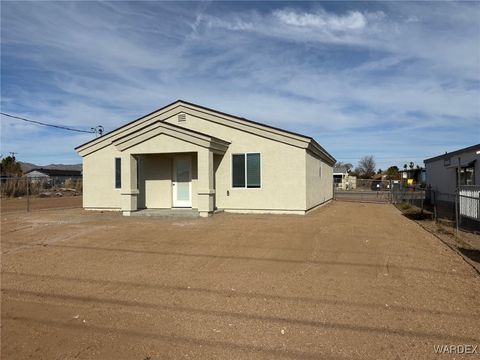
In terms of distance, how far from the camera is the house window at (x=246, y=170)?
51.2 feet

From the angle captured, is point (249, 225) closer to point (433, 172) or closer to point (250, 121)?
point (250, 121)

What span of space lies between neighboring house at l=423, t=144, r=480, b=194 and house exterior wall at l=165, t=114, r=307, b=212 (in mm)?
6395

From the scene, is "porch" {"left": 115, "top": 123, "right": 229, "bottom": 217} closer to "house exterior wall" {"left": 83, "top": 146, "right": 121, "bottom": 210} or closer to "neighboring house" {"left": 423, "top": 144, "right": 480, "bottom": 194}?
"house exterior wall" {"left": 83, "top": 146, "right": 121, "bottom": 210}

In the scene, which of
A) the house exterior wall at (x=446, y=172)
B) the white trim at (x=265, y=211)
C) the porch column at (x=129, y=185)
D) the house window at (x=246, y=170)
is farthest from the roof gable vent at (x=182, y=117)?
the house exterior wall at (x=446, y=172)

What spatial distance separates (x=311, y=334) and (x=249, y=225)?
25.1 feet

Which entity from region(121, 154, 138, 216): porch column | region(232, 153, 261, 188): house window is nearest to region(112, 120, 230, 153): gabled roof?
region(121, 154, 138, 216): porch column

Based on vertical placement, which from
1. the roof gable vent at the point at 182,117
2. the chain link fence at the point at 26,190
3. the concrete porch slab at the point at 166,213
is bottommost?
the concrete porch slab at the point at 166,213

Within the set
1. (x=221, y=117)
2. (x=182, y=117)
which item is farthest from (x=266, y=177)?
(x=182, y=117)

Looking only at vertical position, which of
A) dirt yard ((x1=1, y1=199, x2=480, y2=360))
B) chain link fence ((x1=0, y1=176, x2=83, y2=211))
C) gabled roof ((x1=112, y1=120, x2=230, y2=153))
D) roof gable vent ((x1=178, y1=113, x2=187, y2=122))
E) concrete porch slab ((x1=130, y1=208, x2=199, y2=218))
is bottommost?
dirt yard ((x1=1, y1=199, x2=480, y2=360))

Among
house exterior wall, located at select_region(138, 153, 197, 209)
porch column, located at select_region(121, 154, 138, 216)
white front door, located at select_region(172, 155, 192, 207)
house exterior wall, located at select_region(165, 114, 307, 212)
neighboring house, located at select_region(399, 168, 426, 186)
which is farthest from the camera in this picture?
neighboring house, located at select_region(399, 168, 426, 186)

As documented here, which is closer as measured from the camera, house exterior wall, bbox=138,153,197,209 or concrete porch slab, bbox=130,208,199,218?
concrete porch slab, bbox=130,208,199,218

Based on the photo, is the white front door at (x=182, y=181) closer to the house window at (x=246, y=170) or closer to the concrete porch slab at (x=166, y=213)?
the concrete porch slab at (x=166, y=213)

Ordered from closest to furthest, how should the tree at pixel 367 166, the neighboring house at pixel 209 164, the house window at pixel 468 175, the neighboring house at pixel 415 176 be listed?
the neighboring house at pixel 209 164 < the house window at pixel 468 175 < the neighboring house at pixel 415 176 < the tree at pixel 367 166

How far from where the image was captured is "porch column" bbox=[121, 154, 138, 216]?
15.3 m
